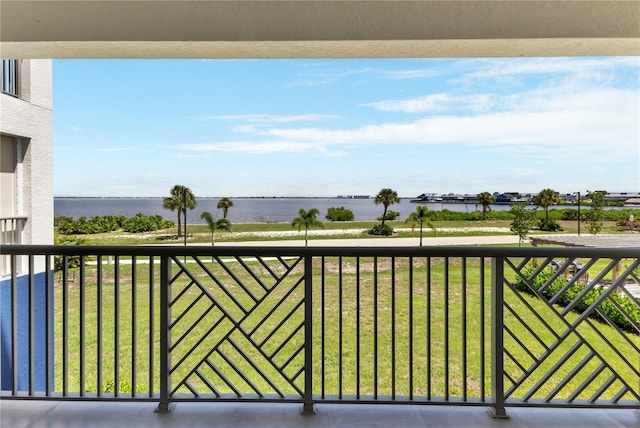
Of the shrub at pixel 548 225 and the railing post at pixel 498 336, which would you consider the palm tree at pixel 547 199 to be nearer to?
the shrub at pixel 548 225

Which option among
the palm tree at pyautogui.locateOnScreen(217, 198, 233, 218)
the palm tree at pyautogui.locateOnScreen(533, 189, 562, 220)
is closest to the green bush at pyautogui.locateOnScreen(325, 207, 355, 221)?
the palm tree at pyautogui.locateOnScreen(217, 198, 233, 218)

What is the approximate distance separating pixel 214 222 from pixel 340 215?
3.20 meters

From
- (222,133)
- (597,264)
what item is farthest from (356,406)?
(222,133)

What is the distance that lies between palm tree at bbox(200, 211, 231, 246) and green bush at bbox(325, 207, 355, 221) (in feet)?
8.12

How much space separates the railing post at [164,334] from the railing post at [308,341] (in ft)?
2.37

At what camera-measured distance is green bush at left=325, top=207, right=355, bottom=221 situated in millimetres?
9383

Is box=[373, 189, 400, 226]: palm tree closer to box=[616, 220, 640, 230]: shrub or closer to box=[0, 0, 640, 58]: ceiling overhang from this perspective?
box=[616, 220, 640, 230]: shrub

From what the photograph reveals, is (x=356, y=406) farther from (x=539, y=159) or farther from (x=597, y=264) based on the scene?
(x=539, y=159)

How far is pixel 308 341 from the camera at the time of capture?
7.00ft

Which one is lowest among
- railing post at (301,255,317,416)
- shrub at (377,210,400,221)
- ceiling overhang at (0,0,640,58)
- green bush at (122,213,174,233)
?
railing post at (301,255,317,416)

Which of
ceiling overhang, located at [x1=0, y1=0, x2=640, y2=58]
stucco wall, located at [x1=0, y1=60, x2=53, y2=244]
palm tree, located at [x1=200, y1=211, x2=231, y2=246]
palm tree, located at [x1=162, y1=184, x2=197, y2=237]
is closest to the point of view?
ceiling overhang, located at [x1=0, y1=0, x2=640, y2=58]

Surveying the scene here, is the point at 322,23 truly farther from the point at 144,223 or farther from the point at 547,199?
the point at 144,223

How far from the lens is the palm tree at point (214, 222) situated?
1002 cm

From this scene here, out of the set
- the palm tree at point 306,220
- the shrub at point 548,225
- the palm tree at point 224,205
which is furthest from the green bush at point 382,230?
the palm tree at point 224,205
